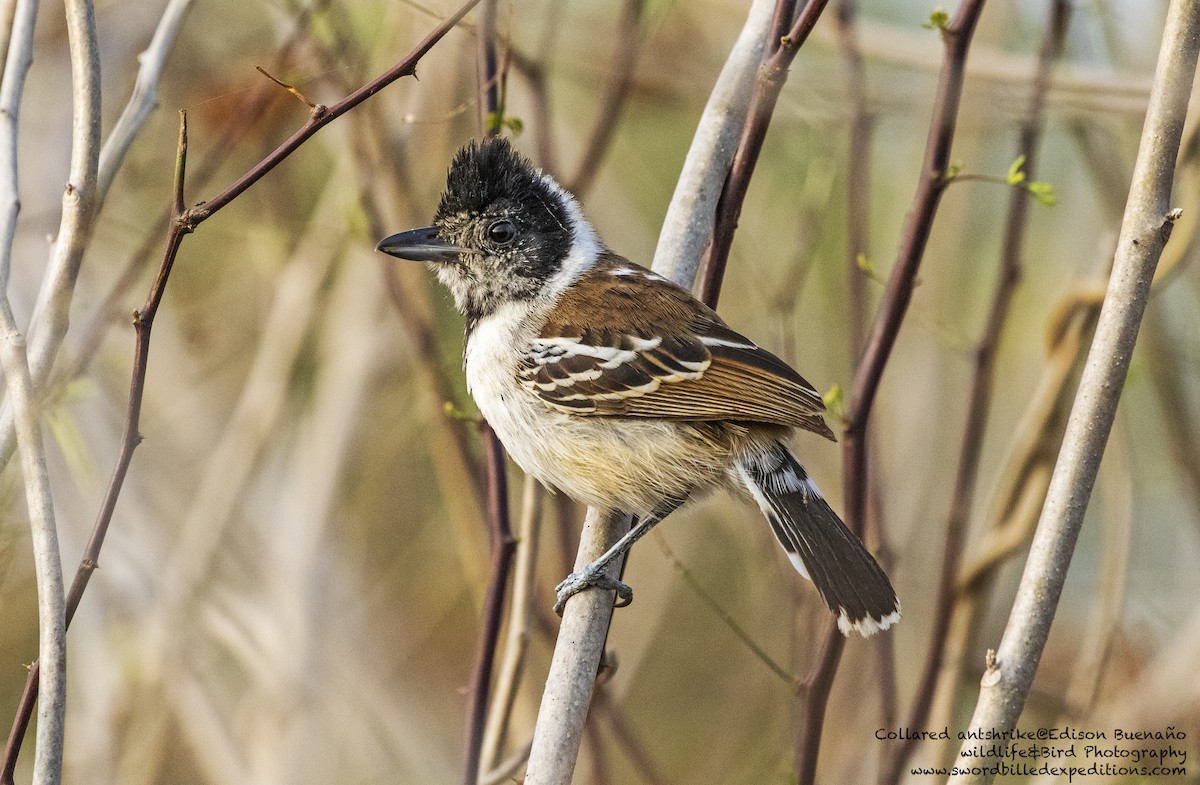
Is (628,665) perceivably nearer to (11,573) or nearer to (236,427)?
(236,427)

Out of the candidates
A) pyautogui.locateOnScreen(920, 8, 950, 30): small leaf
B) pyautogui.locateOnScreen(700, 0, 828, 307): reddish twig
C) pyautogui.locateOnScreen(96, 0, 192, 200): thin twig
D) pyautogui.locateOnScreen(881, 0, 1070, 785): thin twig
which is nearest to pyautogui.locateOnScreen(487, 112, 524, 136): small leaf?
pyautogui.locateOnScreen(700, 0, 828, 307): reddish twig

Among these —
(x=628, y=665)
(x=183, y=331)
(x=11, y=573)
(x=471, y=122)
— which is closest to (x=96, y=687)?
(x=11, y=573)

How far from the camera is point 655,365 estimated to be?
3021mm

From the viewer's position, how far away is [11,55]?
2.29 m

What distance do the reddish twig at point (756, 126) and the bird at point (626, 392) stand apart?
0.38 feet

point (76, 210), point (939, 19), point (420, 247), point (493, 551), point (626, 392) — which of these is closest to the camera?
point (76, 210)

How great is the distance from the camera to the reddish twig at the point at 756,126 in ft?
7.80

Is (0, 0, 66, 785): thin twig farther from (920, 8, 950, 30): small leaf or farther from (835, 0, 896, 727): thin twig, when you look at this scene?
(835, 0, 896, 727): thin twig

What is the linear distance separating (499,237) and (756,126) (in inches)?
41.1

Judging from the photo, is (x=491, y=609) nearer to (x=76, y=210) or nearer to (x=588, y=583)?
(x=588, y=583)

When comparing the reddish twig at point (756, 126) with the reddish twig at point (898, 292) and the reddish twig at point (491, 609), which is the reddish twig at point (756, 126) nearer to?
the reddish twig at point (898, 292)

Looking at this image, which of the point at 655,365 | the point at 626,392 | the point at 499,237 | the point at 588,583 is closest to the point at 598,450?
the point at 626,392

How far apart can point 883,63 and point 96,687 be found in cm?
364

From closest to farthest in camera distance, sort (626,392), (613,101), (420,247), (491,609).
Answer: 1. (491,609)
2. (626,392)
3. (420,247)
4. (613,101)
